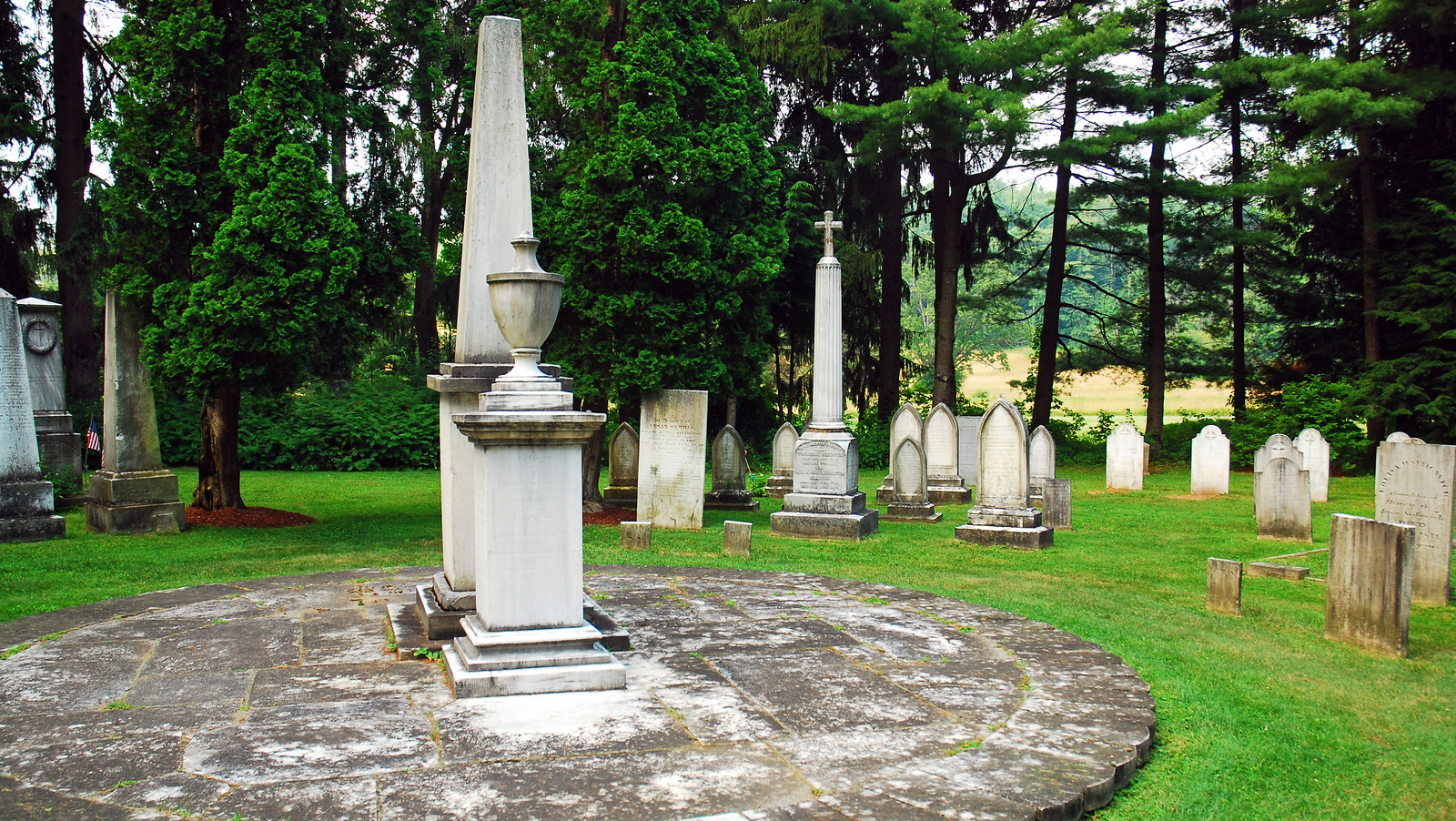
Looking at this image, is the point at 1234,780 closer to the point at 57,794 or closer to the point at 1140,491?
the point at 57,794

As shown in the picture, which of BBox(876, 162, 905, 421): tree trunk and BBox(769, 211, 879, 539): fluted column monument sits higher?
BBox(876, 162, 905, 421): tree trunk

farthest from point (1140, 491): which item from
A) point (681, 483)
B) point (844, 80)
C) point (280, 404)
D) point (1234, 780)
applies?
point (280, 404)

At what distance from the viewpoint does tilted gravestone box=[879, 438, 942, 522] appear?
14172 mm

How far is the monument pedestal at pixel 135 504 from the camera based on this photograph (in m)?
11.8

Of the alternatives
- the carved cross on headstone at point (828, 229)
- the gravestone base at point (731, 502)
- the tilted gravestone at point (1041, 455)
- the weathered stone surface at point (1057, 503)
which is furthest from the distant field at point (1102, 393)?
the carved cross on headstone at point (828, 229)

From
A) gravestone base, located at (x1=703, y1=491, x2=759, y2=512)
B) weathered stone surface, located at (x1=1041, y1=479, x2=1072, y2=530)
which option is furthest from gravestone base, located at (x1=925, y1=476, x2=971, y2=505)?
gravestone base, located at (x1=703, y1=491, x2=759, y2=512)

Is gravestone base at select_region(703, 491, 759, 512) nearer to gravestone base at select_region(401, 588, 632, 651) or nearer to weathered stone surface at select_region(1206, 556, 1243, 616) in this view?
weathered stone surface at select_region(1206, 556, 1243, 616)

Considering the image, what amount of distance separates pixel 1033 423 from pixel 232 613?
22286 mm

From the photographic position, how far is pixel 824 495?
41.0 feet

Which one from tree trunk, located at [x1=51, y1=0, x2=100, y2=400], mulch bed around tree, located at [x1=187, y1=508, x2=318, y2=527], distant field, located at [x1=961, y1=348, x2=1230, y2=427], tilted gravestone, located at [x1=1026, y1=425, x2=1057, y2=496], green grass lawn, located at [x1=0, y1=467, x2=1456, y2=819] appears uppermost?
tree trunk, located at [x1=51, y1=0, x2=100, y2=400]

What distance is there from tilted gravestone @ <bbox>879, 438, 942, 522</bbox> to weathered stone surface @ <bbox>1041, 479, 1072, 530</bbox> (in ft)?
5.62

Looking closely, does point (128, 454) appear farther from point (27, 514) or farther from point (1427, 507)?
point (1427, 507)

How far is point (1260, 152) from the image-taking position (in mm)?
26484

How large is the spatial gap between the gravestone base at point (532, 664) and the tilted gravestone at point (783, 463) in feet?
39.1
